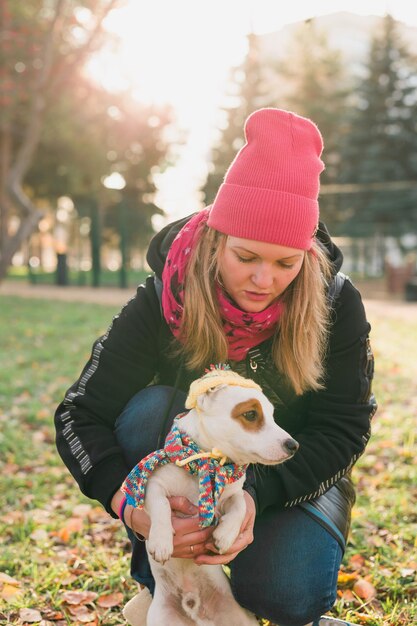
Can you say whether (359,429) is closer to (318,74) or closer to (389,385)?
(389,385)

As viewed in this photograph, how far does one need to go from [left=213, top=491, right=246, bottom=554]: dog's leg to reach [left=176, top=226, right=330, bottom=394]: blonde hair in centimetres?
46

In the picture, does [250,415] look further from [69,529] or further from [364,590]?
[69,529]

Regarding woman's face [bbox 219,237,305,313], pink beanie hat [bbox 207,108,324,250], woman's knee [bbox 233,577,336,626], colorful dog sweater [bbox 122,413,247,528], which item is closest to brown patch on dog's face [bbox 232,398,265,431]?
colorful dog sweater [bbox 122,413,247,528]

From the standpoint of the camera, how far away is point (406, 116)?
25625mm

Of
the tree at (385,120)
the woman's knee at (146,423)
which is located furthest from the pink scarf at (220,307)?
the tree at (385,120)

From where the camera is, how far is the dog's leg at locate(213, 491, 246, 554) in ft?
6.01

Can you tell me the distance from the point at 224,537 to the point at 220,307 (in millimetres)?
700

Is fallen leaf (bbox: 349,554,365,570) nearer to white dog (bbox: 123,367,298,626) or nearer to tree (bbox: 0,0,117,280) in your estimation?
white dog (bbox: 123,367,298,626)

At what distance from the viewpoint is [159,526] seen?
1.81 metres

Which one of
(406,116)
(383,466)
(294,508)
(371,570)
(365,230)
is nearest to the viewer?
(294,508)

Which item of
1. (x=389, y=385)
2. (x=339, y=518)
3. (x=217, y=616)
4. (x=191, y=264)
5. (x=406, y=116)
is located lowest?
(x=389, y=385)

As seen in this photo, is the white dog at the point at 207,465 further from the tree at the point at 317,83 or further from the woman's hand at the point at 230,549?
the tree at the point at 317,83

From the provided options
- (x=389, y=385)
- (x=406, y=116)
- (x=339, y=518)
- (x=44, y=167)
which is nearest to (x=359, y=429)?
(x=339, y=518)

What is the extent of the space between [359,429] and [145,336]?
775 millimetres
